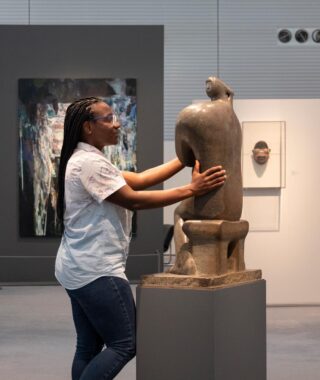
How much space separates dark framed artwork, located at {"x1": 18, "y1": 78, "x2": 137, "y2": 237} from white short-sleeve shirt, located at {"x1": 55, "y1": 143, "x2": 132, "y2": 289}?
8.09 m

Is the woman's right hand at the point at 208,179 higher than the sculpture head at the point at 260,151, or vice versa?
the sculpture head at the point at 260,151

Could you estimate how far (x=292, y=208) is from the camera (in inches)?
367

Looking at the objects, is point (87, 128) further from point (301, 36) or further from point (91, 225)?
point (301, 36)

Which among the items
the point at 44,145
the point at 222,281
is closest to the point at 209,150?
the point at 222,281

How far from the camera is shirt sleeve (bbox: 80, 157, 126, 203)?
12.1 feet

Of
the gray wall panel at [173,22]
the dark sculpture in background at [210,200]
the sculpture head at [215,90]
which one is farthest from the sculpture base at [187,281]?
the gray wall panel at [173,22]

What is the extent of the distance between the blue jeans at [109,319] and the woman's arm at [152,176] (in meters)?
0.58

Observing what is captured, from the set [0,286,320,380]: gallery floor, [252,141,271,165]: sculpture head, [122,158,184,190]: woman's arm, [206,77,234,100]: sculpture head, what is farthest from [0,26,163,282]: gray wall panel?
[206,77,234,100]: sculpture head

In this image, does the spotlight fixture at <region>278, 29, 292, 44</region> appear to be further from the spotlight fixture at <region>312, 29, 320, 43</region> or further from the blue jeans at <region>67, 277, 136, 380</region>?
the blue jeans at <region>67, 277, 136, 380</region>

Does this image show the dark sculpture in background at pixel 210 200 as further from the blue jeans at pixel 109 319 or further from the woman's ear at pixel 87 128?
the woman's ear at pixel 87 128

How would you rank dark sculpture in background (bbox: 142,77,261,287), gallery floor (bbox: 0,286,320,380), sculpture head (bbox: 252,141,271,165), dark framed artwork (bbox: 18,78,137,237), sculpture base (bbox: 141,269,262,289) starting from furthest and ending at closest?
1. dark framed artwork (bbox: 18,78,137,237)
2. sculpture head (bbox: 252,141,271,165)
3. gallery floor (bbox: 0,286,320,380)
4. dark sculpture in background (bbox: 142,77,261,287)
5. sculpture base (bbox: 141,269,262,289)

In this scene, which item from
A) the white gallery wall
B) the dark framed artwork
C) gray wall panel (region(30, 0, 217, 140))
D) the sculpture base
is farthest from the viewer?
gray wall panel (region(30, 0, 217, 140))

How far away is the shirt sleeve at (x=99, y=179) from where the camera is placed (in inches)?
145

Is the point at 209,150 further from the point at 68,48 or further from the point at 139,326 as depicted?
the point at 68,48
